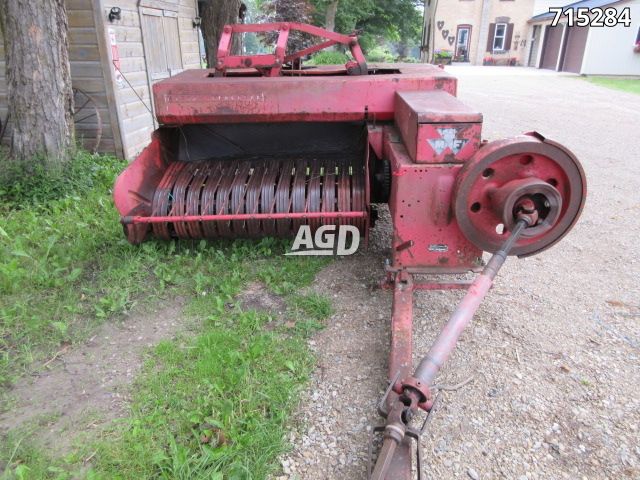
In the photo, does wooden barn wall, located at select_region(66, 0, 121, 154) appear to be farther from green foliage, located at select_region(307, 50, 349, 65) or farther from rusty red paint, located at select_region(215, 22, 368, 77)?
green foliage, located at select_region(307, 50, 349, 65)

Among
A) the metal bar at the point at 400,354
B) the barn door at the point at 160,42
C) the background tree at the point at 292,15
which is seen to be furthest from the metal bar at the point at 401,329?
the background tree at the point at 292,15

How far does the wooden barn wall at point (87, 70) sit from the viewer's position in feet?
20.5

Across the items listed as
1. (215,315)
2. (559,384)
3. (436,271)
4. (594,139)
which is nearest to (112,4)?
(215,315)

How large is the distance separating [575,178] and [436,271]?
2.83 feet

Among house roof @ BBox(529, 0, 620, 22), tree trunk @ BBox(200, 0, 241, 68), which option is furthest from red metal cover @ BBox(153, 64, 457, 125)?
house roof @ BBox(529, 0, 620, 22)

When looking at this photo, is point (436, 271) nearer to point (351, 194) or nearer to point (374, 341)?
point (374, 341)

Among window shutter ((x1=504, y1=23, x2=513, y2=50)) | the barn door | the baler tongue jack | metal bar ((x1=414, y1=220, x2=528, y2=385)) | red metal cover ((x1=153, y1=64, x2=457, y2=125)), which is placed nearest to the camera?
the baler tongue jack

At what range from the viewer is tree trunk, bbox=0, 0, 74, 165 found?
492 centimetres

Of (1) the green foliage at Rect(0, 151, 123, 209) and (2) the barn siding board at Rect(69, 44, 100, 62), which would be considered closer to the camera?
(1) the green foliage at Rect(0, 151, 123, 209)

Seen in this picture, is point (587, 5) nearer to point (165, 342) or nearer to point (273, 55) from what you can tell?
point (273, 55)

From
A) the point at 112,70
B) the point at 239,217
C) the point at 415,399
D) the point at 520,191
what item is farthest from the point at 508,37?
the point at 415,399

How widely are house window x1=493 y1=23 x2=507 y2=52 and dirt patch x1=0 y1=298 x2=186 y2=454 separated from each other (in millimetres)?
34336

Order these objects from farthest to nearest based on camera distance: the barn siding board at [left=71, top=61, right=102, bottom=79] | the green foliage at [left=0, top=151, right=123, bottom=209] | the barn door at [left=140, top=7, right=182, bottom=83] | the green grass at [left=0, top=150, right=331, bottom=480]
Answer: the barn door at [left=140, top=7, right=182, bottom=83]
the barn siding board at [left=71, top=61, right=102, bottom=79]
the green foliage at [left=0, top=151, right=123, bottom=209]
the green grass at [left=0, top=150, right=331, bottom=480]

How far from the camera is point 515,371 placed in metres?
2.67
